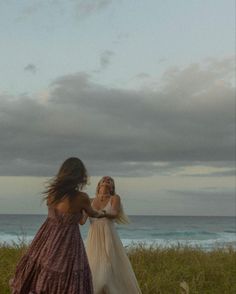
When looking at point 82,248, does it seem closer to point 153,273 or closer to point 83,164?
point 83,164

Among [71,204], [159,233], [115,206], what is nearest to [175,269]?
[115,206]

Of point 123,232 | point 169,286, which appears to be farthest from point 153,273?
point 123,232

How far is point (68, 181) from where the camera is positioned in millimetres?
7199

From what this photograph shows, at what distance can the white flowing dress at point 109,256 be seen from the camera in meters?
8.85

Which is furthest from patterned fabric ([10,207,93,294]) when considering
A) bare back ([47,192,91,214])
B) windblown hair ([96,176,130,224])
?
windblown hair ([96,176,130,224])

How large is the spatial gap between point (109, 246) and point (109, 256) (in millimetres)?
137

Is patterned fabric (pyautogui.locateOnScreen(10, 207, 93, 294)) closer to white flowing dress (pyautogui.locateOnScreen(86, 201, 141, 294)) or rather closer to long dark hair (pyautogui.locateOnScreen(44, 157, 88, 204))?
long dark hair (pyautogui.locateOnScreen(44, 157, 88, 204))

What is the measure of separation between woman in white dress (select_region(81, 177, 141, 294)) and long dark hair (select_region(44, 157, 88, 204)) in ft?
5.24

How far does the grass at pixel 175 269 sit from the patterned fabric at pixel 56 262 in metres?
2.24

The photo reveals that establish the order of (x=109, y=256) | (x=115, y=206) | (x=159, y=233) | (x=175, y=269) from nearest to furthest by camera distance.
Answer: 1. (x=115, y=206)
2. (x=109, y=256)
3. (x=175, y=269)
4. (x=159, y=233)

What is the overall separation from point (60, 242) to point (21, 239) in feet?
18.1

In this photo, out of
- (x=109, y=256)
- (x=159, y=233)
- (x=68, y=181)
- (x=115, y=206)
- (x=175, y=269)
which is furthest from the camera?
(x=159, y=233)

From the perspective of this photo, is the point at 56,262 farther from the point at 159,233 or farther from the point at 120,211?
the point at 159,233

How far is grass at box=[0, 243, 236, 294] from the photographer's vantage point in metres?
10.3
